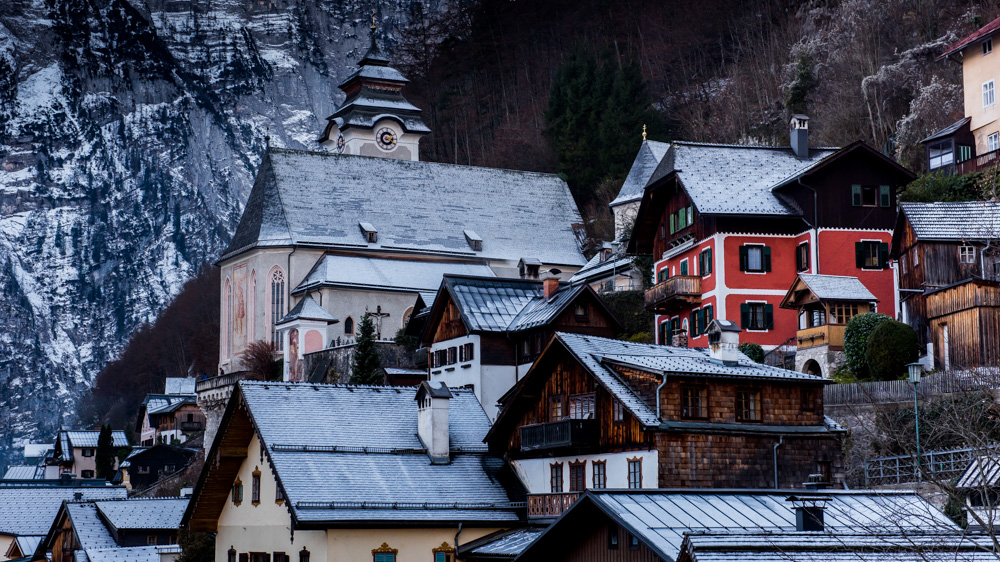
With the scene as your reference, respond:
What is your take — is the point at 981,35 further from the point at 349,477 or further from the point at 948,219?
the point at 349,477

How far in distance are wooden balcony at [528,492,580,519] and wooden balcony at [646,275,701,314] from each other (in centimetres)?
1962

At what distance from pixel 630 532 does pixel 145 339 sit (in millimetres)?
116334

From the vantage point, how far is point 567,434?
3275 centimetres

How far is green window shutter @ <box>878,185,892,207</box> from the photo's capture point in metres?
50.5

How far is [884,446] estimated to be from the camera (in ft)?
112

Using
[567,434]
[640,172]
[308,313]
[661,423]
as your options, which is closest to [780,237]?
[567,434]

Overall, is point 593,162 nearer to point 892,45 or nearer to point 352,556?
point 892,45

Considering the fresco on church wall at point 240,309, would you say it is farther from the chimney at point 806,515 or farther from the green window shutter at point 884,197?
the chimney at point 806,515

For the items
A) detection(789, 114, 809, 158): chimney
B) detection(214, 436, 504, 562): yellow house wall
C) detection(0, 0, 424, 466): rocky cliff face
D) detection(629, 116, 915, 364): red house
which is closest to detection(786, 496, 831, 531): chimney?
detection(214, 436, 504, 562): yellow house wall

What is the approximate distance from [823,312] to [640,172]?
30460 mm

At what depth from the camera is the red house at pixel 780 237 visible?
49.8 m

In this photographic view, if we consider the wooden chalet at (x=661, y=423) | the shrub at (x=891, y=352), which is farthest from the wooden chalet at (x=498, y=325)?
the wooden chalet at (x=661, y=423)

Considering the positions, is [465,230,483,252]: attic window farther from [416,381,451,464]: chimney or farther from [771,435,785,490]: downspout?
[771,435,785,490]: downspout

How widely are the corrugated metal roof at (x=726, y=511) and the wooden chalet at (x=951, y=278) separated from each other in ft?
45.3
